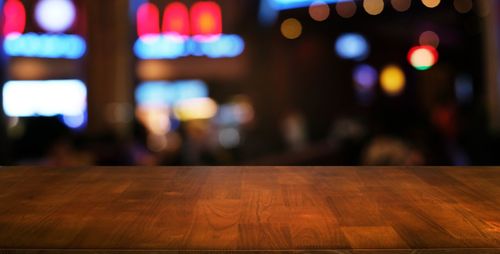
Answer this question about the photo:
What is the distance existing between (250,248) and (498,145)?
14.5ft

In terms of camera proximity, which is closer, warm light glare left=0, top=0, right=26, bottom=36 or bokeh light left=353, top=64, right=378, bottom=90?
warm light glare left=0, top=0, right=26, bottom=36

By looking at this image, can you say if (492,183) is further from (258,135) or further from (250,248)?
(258,135)

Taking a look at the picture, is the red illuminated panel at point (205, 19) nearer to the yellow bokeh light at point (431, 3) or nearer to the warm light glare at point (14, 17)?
the warm light glare at point (14, 17)

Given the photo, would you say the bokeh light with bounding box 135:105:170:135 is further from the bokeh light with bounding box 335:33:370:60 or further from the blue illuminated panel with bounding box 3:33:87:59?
the bokeh light with bounding box 335:33:370:60

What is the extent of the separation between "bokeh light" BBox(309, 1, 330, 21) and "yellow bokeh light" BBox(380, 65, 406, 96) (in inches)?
68.0

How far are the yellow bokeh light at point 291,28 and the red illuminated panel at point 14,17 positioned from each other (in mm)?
3391

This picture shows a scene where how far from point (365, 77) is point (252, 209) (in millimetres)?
8854

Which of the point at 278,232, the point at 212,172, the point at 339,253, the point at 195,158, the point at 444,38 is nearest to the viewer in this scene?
the point at 339,253

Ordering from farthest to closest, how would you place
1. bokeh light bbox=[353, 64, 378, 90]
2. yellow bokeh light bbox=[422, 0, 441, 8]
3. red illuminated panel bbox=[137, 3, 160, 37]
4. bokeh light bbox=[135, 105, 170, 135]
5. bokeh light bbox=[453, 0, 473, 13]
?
bokeh light bbox=[353, 64, 378, 90]
bokeh light bbox=[135, 105, 170, 135]
red illuminated panel bbox=[137, 3, 160, 37]
yellow bokeh light bbox=[422, 0, 441, 8]
bokeh light bbox=[453, 0, 473, 13]

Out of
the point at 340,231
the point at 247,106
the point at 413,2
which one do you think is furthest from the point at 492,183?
the point at 247,106

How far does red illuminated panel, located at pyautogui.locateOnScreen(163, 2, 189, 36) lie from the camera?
26.4 ft

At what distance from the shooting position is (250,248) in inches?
33.3

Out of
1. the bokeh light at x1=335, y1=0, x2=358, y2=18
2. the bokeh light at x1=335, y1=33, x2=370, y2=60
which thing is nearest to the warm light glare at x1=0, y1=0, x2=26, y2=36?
the bokeh light at x1=335, y1=0, x2=358, y2=18

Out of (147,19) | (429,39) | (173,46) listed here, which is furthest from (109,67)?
(429,39)
